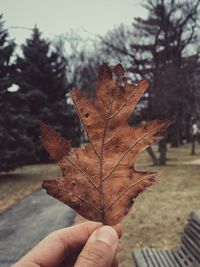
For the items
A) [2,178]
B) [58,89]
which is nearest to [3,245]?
[2,178]

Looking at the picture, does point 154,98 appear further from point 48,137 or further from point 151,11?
point 48,137

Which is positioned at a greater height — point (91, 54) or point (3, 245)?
point (91, 54)

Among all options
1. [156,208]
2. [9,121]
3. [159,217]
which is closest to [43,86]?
[9,121]

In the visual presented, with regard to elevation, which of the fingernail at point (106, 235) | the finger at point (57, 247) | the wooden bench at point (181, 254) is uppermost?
the fingernail at point (106, 235)

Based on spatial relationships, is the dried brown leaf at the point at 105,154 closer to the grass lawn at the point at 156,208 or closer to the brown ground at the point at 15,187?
the grass lawn at the point at 156,208

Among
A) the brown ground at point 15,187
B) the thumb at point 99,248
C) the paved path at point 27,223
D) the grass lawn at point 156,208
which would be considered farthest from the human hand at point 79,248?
the brown ground at point 15,187
